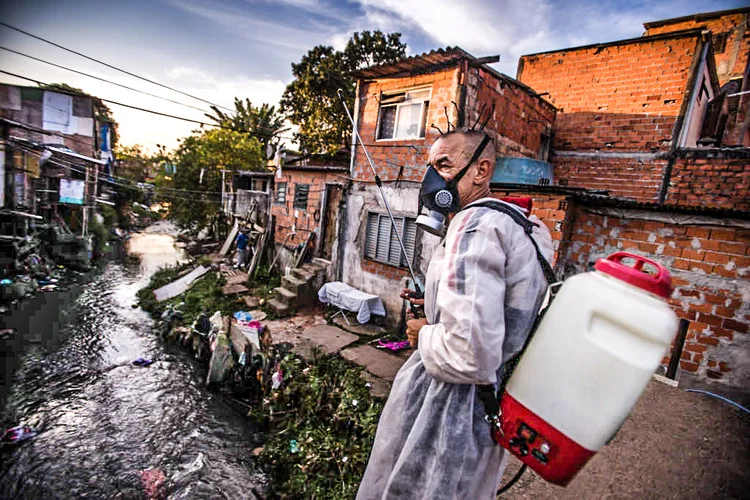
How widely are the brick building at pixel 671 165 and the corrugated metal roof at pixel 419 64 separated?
3.55 m

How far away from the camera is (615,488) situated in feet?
7.47

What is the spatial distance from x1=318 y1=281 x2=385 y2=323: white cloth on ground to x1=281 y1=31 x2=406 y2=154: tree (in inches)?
246

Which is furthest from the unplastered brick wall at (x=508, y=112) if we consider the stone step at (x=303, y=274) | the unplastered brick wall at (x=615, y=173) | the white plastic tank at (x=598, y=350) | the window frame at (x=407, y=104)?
the white plastic tank at (x=598, y=350)

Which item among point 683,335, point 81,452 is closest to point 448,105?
point 683,335

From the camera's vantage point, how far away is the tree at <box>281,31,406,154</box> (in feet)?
42.0

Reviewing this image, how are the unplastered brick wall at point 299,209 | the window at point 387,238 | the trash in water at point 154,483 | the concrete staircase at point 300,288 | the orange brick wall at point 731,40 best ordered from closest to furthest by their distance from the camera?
the trash in water at point 154,483 < the window at point 387,238 < the orange brick wall at point 731,40 < the concrete staircase at point 300,288 < the unplastered brick wall at point 299,209

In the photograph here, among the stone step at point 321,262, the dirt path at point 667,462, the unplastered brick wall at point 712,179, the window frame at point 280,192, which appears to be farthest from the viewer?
the window frame at point 280,192

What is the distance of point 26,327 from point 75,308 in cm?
146

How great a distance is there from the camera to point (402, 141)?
7.51 meters

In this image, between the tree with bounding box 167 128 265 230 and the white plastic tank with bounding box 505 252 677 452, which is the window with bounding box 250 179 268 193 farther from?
the white plastic tank with bounding box 505 252 677 452

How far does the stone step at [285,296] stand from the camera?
28.5 feet

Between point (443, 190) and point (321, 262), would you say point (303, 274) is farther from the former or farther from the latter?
point (443, 190)

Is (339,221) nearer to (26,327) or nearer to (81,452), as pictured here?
(81,452)

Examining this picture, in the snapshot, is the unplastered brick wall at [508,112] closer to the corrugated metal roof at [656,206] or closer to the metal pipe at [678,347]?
the corrugated metal roof at [656,206]
